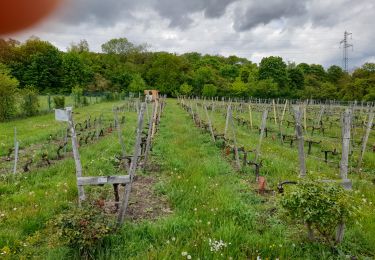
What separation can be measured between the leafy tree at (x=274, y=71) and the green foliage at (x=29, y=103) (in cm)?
5976

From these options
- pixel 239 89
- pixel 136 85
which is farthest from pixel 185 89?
pixel 239 89

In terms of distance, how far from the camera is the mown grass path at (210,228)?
4379mm

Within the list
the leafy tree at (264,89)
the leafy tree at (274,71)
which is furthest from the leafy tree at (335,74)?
the leafy tree at (264,89)

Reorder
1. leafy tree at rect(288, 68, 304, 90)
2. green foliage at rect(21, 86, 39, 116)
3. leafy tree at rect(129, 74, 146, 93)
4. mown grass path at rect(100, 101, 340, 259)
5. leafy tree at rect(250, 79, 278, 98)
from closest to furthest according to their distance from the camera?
mown grass path at rect(100, 101, 340, 259) < green foliage at rect(21, 86, 39, 116) < leafy tree at rect(129, 74, 146, 93) < leafy tree at rect(250, 79, 278, 98) < leafy tree at rect(288, 68, 304, 90)

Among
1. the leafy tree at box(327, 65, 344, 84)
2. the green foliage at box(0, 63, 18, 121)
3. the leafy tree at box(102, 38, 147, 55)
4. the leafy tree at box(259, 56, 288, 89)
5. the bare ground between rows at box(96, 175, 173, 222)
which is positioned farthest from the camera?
the leafy tree at box(102, 38, 147, 55)

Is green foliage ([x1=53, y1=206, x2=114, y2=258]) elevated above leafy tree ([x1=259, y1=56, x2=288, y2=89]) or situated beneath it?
situated beneath

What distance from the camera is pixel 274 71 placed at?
75.8m

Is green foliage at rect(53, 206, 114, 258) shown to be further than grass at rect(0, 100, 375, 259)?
No

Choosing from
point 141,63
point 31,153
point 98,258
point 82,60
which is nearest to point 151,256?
point 98,258

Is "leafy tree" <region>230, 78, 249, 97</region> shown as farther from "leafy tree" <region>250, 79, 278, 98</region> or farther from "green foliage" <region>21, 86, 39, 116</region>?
"green foliage" <region>21, 86, 39, 116</region>

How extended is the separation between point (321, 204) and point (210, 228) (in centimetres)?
169

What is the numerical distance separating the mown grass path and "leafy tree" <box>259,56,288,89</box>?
71227mm

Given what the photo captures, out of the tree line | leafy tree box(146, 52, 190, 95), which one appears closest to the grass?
the tree line

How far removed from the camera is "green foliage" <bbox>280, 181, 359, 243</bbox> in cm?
410
